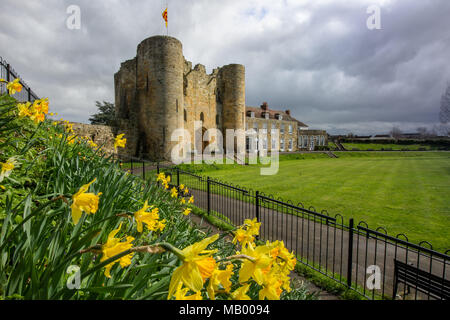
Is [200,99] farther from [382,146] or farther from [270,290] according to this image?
[382,146]

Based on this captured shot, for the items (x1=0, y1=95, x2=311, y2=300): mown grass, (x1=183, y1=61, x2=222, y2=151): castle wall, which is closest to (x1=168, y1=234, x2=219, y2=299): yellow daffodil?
(x1=0, y1=95, x2=311, y2=300): mown grass

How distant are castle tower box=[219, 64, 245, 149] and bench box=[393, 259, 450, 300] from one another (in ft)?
91.0

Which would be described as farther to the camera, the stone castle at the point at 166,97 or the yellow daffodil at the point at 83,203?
the stone castle at the point at 166,97

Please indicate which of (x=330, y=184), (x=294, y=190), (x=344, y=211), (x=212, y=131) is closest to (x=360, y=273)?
(x=344, y=211)

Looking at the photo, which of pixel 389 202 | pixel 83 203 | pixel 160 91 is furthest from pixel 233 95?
pixel 83 203

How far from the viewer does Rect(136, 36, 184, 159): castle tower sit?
69.4 ft

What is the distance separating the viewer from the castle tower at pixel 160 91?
21164mm

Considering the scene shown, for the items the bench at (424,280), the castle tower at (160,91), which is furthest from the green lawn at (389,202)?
the castle tower at (160,91)

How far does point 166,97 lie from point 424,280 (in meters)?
21.8

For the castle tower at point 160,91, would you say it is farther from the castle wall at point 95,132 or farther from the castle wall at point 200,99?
the castle wall at point 200,99

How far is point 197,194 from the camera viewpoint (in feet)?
32.6

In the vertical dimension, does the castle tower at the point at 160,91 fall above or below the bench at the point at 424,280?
above

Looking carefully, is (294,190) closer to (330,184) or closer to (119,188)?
(330,184)
